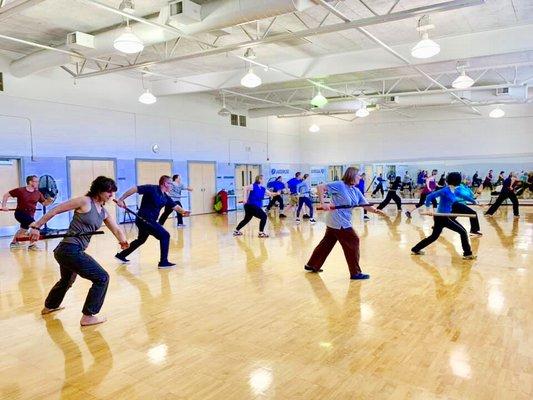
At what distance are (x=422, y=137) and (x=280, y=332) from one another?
55.6 ft

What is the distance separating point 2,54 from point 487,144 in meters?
17.0

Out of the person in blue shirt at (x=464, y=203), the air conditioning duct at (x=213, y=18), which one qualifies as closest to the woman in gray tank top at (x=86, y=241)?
the air conditioning duct at (x=213, y=18)

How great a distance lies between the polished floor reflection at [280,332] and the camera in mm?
2791

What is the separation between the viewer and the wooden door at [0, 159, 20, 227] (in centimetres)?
1026

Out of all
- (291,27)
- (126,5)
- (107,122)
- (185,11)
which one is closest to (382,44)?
(291,27)

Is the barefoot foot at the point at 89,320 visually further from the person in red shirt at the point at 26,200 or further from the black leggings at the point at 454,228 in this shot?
the person in red shirt at the point at 26,200

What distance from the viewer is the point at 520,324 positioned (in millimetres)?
3764

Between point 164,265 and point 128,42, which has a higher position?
point 128,42

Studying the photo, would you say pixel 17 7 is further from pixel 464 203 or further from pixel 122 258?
pixel 464 203

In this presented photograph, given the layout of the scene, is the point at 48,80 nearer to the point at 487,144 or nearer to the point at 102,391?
the point at 102,391

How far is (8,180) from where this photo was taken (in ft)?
34.0

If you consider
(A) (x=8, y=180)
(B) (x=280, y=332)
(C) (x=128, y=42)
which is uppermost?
(C) (x=128, y=42)

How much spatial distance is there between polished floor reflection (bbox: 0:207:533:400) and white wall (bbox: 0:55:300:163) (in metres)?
4.96

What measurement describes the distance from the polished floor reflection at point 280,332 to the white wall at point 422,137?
12.4 metres
